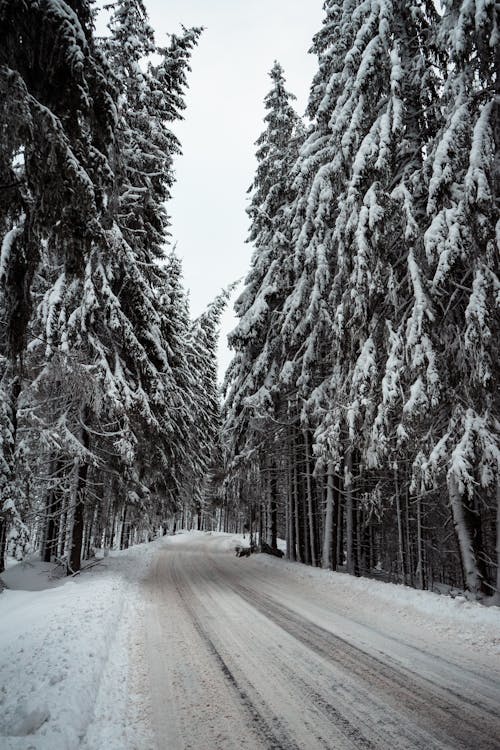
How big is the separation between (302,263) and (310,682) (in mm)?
12352

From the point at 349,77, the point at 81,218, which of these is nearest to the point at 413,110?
the point at 349,77

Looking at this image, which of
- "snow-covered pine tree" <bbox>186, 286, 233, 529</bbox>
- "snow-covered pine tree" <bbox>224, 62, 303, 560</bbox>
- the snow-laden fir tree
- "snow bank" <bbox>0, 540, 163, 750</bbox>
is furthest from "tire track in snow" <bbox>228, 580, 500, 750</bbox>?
"snow-covered pine tree" <bbox>186, 286, 233, 529</bbox>

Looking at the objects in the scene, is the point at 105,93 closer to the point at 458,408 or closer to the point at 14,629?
the point at 14,629

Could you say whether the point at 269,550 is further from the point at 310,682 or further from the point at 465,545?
the point at 310,682

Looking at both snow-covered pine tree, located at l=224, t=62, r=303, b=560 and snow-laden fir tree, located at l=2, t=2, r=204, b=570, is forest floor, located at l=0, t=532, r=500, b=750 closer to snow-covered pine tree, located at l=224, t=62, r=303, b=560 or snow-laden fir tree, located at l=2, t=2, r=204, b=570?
snow-laden fir tree, located at l=2, t=2, r=204, b=570

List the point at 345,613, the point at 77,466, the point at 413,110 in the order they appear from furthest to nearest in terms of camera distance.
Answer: the point at 77,466
the point at 413,110
the point at 345,613

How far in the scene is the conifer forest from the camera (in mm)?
4699

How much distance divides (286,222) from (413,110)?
6.36 metres

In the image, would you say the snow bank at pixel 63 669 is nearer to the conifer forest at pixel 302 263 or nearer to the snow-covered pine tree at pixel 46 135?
the conifer forest at pixel 302 263

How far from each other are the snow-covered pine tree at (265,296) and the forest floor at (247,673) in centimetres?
929

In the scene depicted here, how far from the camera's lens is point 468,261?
8469mm

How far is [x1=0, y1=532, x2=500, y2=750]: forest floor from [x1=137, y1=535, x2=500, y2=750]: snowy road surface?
0.02m

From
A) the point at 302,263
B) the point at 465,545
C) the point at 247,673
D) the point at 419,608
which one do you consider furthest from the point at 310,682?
the point at 302,263

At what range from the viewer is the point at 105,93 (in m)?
4.56
